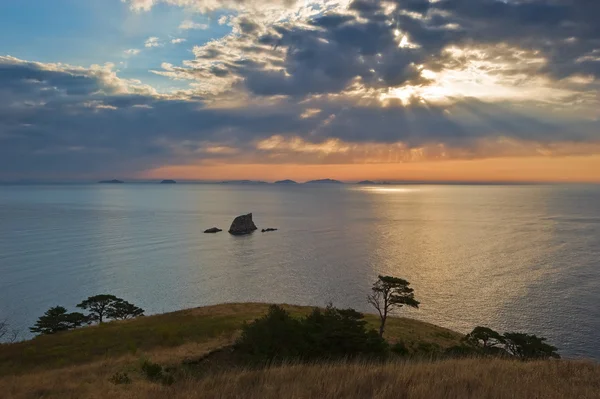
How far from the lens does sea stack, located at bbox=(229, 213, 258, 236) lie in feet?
574

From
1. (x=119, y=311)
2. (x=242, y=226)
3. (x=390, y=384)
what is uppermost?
(x=390, y=384)

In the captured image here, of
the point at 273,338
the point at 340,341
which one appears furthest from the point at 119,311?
the point at 340,341

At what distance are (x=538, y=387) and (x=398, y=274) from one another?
312ft

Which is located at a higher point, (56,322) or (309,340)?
(309,340)

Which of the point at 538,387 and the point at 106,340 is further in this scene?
the point at 106,340

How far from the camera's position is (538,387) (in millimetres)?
8797

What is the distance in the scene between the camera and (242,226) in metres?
178

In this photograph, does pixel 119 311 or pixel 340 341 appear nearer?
A: pixel 340 341

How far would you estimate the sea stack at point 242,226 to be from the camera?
574 feet

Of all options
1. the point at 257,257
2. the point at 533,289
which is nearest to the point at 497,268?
the point at 533,289

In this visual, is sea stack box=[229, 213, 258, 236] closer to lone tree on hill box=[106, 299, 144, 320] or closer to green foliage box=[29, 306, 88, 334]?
lone tree on hill box=[106, 299, 144, 320]

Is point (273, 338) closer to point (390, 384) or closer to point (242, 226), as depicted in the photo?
point (390, 384)

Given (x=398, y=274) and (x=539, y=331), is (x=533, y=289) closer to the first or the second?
(x=539, y=331)

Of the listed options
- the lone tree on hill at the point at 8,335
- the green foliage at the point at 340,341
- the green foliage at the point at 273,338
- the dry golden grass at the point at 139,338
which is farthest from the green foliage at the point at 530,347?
the lone tree on hill at the point at 8,335
